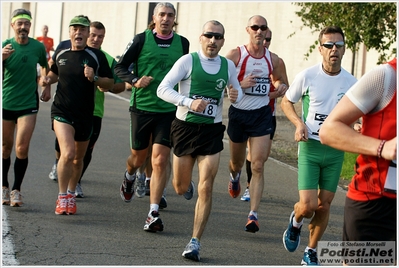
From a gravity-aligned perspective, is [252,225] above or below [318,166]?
below

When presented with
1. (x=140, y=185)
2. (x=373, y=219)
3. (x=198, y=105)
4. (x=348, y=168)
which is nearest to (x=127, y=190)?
(x=140, y=185)

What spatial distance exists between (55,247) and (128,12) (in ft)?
96.6

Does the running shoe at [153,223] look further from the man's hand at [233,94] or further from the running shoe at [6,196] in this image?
the running shoe at [6,196]

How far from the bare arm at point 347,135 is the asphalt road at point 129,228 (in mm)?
3091

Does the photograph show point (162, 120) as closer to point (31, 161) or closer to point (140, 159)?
point (140, 159)

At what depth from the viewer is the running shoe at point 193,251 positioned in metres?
7.76

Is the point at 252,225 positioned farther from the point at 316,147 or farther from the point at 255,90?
the point at 255,90

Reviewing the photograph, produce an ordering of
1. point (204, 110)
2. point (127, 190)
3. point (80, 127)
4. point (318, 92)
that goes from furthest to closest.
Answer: point (127, 190)
point (80, 127)
point (204, 110)
point (318, 92)

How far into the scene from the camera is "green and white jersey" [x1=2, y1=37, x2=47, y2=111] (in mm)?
10039

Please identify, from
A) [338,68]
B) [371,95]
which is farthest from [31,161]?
[371,95]

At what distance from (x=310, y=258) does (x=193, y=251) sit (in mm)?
1020

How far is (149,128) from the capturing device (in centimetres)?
972

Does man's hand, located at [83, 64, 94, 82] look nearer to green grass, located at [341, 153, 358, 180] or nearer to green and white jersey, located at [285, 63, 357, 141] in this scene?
green and white jersey, located at [285, 63, 357, 141]

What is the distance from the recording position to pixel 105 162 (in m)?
13.6
